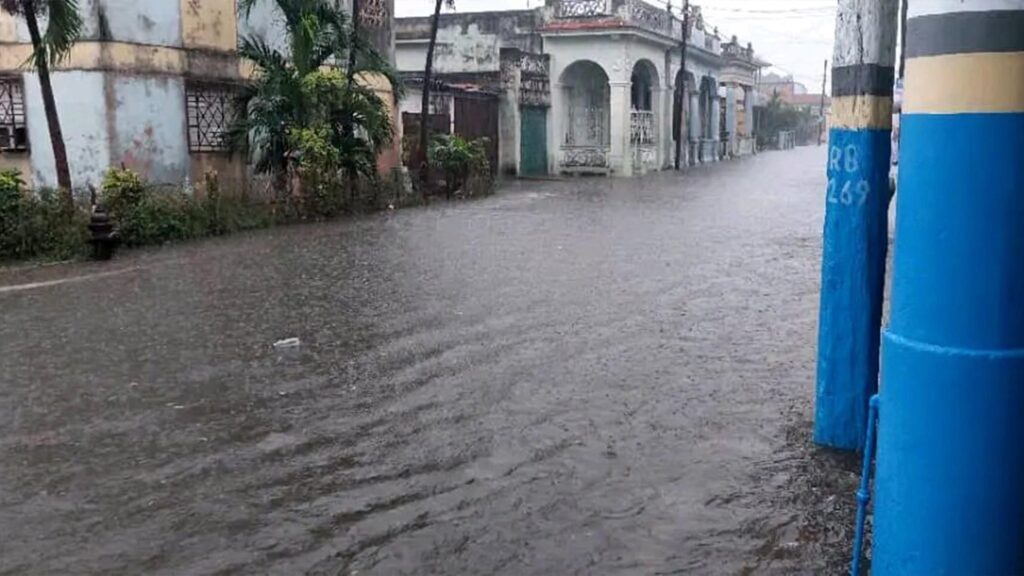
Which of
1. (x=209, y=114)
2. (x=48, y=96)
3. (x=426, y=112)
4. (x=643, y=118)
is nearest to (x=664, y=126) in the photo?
(x=643, y=118)

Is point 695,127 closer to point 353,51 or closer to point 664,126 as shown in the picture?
point 664,126

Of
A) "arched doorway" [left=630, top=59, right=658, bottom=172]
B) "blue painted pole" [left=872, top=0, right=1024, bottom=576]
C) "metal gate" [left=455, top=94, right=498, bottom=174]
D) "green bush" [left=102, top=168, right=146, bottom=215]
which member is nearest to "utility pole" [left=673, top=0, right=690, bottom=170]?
"arched doorway" [left=630, top=59, right=658, bottom=172]

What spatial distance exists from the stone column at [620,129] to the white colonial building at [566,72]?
0.10ft

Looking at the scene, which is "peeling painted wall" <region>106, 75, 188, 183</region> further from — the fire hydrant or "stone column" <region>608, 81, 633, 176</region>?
"stone column" <region>608, 81, 633, 176</region>

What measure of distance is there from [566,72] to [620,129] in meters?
2.70

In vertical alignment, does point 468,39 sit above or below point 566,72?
above

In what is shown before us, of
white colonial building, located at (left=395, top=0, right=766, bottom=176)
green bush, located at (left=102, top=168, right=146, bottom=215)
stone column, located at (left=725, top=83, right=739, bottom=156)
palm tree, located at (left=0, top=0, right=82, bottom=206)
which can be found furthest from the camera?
stone column, located at (left=725, top=83, right=739, bottom=156)

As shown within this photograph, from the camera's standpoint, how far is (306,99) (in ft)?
52.5

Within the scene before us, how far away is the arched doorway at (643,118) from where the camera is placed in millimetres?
32844

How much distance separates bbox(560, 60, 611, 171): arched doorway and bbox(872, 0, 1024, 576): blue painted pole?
2927cm

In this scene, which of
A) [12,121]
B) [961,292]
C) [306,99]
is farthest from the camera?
[306,99]

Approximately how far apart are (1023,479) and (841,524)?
1611 millimetres

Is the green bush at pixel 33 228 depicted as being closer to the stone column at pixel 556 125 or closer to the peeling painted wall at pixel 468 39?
the peeling painted wall at pixel 468 39

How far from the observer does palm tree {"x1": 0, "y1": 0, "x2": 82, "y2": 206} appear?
12242 millimetres
